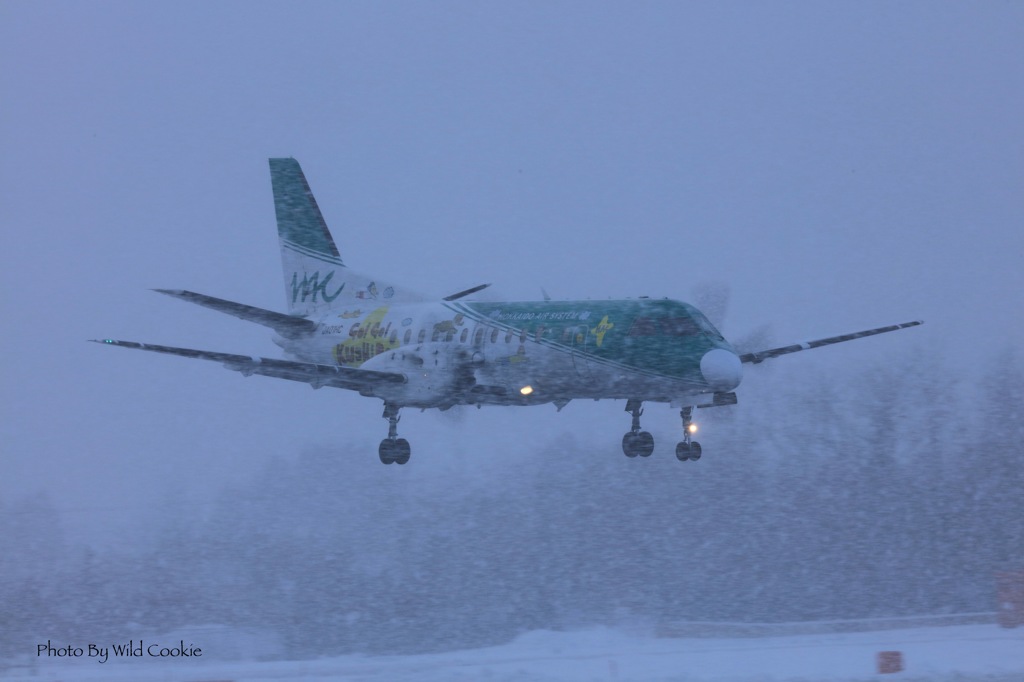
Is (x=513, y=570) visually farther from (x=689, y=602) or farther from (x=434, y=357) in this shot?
(x=434, y=357)

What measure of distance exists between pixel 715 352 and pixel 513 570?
60.0 metres

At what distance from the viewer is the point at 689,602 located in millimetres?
74250

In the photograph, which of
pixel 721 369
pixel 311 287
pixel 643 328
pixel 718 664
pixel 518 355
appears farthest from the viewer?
pixel 311 287

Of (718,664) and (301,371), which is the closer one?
(301,371)

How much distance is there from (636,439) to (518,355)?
3340mm

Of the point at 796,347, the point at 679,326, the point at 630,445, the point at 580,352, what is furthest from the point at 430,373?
the point at 796,347

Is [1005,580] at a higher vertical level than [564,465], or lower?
lower

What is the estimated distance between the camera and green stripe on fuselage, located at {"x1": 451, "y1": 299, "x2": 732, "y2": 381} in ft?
76.6

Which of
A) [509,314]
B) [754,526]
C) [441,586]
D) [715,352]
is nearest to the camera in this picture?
[715,352]

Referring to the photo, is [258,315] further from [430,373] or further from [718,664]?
[718,664]

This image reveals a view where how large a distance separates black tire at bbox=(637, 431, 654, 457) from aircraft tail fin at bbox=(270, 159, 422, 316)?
10.0 meters

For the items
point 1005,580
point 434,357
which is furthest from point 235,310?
point 1005,580

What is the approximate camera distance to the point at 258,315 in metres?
28.8

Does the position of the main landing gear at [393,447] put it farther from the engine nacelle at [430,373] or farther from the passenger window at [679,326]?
the passenger window at [679,326]
